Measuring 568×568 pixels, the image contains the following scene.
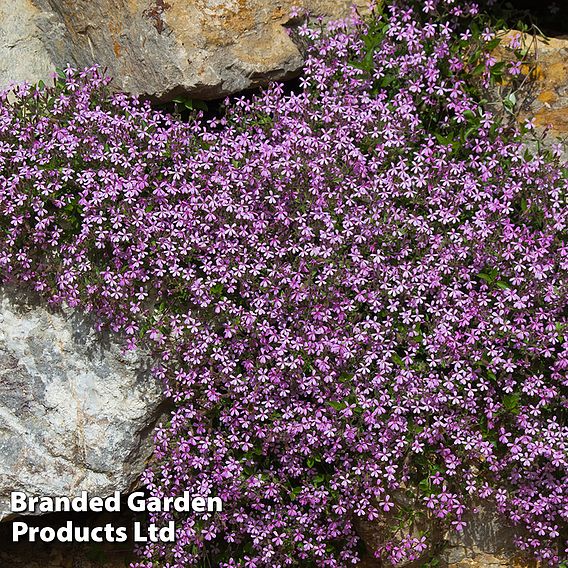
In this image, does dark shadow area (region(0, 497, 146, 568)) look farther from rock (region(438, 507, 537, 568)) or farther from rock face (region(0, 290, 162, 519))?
rock (region(438, 507, 537, 568))

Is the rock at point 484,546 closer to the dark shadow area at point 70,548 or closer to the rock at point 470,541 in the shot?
the rock at point 470,541

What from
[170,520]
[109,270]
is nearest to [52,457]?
[170,520]

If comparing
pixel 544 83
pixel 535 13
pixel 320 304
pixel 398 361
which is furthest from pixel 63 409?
pixel 535 13

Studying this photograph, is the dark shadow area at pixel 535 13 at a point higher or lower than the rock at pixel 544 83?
higher

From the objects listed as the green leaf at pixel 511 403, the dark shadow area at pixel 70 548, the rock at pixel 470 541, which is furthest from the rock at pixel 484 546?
the dark shadow area at pixel 70 548

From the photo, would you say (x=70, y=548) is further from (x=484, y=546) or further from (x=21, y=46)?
(x=21, y=46)

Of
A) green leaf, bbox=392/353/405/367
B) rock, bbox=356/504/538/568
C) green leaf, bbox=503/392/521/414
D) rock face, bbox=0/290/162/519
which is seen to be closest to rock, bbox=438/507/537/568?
rock, bbox=356/504/538/568
